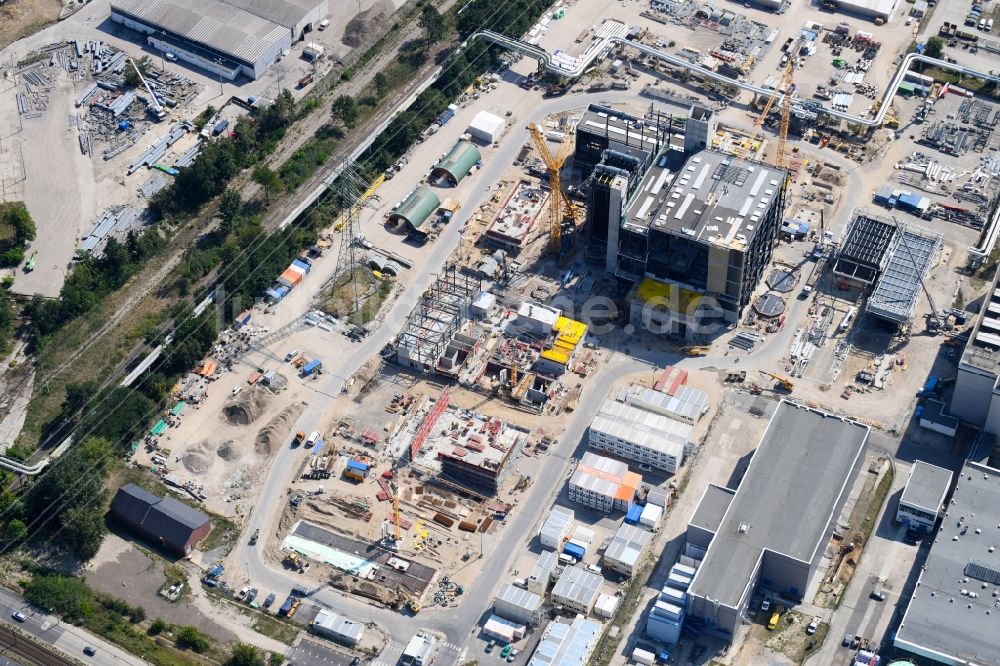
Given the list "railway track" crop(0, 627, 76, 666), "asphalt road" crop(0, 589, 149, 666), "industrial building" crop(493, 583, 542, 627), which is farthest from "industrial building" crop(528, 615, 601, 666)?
"railway track" crop(0, 627, 76, 666)

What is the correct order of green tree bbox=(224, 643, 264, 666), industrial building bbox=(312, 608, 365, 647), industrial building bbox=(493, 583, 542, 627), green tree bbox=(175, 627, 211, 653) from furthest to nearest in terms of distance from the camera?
industrial building bbox=(493, 583, 542, 627) → industrial building bbox=(312, 608, 365, 647) → green tree bbox=(175, 627, 211, 653) → green tree bbox=(224, 643, 264, 666)

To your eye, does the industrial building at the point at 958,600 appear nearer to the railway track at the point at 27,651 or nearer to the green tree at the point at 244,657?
the green tree at the point at 244,657

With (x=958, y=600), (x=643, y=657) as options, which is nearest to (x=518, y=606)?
(x=643, y=657)

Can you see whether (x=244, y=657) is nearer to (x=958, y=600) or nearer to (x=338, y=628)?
(x=338, y=628)

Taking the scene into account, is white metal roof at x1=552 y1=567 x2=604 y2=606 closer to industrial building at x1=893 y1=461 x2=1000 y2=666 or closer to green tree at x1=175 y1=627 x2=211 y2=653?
industrial building at x1=893 y1=461 x2=1000 y2=666

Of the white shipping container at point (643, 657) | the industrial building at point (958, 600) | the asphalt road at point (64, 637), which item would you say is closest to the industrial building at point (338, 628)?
the asphalt road at point (64, 637)
